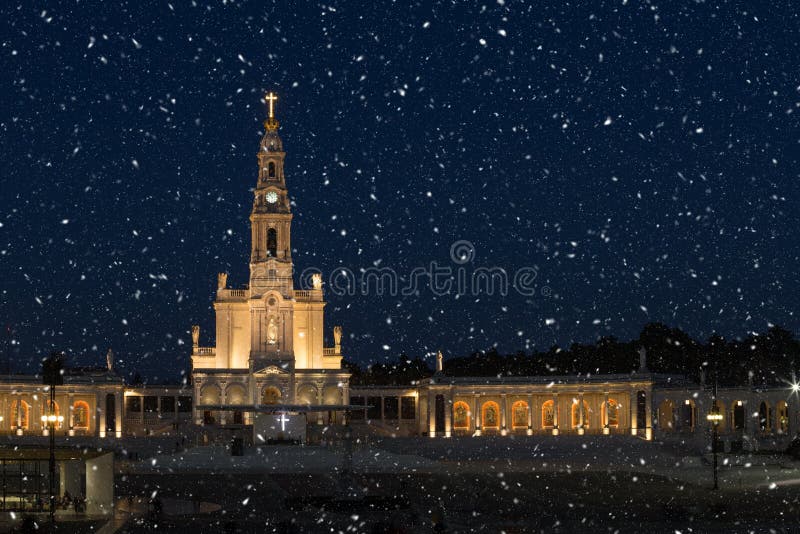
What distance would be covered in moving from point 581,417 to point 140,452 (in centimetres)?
3324

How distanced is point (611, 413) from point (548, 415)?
5027 mm

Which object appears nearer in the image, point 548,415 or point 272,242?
point 548,415

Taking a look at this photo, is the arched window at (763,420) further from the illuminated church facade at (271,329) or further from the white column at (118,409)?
the white column at (118,409)

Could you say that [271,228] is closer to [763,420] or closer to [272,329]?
[272,329]

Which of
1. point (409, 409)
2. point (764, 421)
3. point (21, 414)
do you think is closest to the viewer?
point (764, 421)

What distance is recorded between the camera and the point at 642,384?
85.6 meters

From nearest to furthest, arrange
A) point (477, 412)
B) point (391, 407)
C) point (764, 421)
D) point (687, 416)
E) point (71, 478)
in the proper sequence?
point (71, 478) < point (764, 421) < point (687, 416) < point (477, 412) < point (391, 407)

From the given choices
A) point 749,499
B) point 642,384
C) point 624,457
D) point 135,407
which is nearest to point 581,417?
point 642,384

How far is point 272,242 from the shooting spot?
319 feet

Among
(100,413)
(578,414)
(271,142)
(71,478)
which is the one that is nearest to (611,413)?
(578,414)

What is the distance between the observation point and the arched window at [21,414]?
8925cm

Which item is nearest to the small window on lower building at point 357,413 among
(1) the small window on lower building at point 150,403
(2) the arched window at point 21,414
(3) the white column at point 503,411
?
(3) the white column at point 503,411

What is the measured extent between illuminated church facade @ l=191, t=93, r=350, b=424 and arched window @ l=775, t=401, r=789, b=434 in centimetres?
3143

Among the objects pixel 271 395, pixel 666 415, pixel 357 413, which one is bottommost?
pixel 357 413
